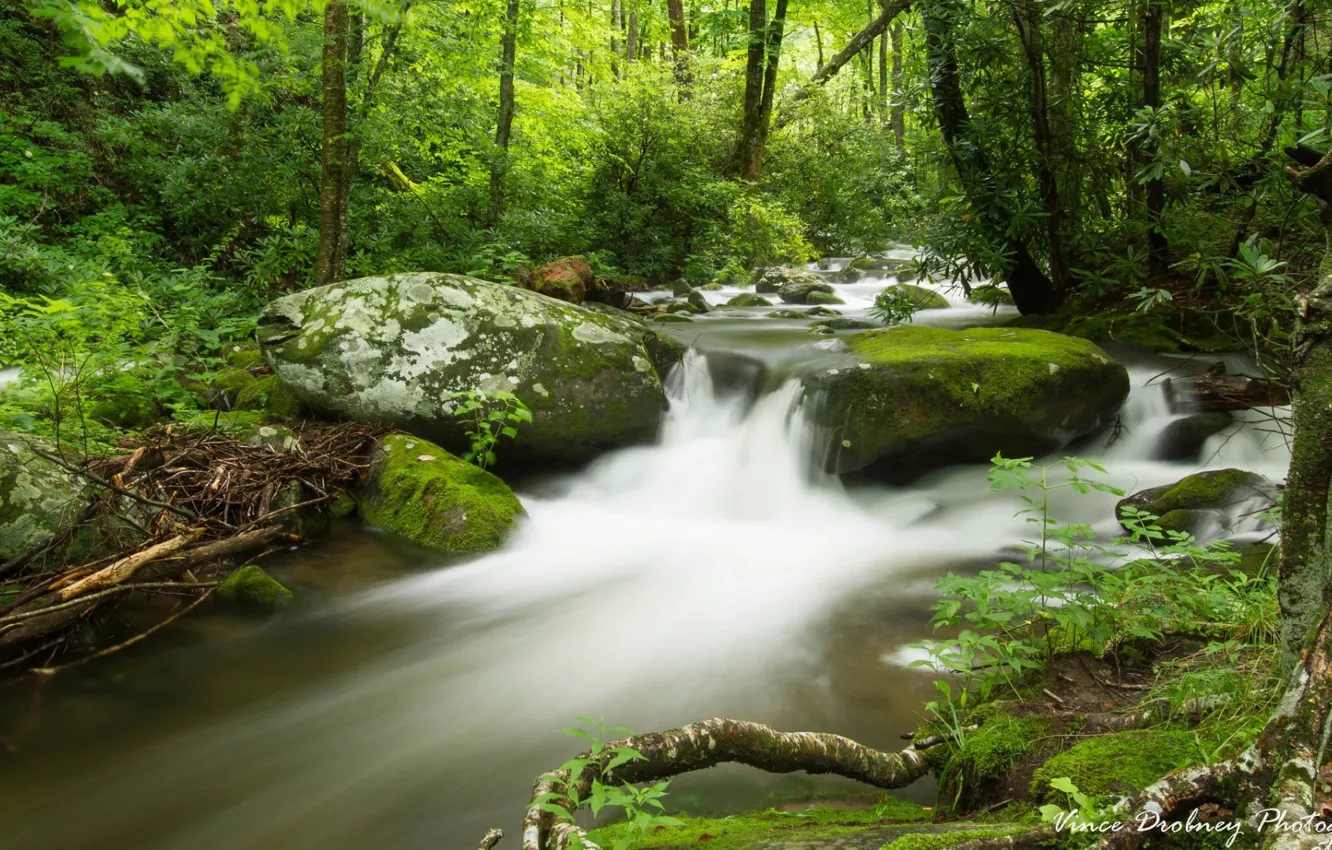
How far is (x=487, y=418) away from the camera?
19.9ft

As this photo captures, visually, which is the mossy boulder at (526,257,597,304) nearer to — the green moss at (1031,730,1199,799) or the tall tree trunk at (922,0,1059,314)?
the tall tree trunk at (922,0,1059,314)

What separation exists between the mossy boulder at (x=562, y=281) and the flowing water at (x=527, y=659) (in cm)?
296

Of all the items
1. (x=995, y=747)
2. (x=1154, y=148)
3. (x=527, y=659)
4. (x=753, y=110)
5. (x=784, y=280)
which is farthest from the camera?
(x=753, y=110)

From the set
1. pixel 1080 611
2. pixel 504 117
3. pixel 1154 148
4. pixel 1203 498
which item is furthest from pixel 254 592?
pixel 504 117

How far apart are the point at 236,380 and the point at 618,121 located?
7694 millimetres

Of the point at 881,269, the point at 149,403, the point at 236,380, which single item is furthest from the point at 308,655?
the point at 881,269

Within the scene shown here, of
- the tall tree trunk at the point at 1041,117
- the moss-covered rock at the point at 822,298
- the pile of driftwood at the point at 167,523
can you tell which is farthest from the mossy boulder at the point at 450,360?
the moss-covered rock at the point at 822,298

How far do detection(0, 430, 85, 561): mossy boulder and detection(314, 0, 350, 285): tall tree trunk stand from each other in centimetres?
399

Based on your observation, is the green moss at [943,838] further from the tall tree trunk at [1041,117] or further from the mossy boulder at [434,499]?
the tall tree trunk at [1041,117]

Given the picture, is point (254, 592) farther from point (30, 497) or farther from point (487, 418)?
point (487, 418)

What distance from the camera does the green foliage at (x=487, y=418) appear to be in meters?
5.61

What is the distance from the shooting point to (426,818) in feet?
8.70

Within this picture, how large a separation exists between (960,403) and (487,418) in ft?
12.5

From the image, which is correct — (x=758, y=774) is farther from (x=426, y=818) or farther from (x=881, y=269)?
(x=881, y=269)
